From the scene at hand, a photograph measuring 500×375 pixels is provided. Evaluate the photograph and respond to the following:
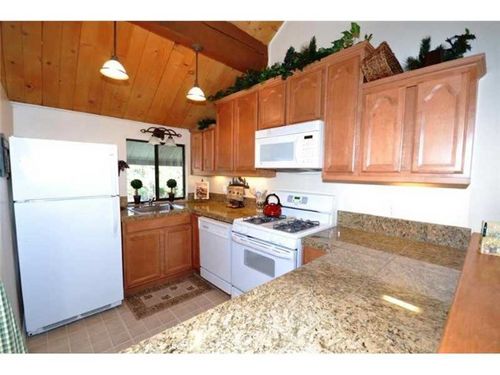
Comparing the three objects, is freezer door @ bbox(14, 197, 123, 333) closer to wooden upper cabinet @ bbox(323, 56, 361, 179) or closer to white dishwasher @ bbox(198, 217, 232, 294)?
white dishwasher @ bbox(198, 217, 232, 294)

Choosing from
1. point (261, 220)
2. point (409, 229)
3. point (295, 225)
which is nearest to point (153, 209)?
point (261, 220)

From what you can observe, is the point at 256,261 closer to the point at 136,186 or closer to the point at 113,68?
the point at 113,68

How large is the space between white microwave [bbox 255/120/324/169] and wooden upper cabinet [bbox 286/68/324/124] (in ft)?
0.38

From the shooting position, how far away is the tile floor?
1.76 meters

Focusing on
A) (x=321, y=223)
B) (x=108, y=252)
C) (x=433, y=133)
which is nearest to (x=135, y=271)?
(x=108, y=252)

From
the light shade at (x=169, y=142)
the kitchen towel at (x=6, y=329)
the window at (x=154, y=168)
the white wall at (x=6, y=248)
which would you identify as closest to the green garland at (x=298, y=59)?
the light shade at (x=169, y=142)

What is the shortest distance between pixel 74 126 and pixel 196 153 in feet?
5.08

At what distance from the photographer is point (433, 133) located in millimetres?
1327

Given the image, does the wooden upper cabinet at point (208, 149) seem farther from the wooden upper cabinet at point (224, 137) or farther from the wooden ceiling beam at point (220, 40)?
the wooden ceiling beam at point (220, 40)

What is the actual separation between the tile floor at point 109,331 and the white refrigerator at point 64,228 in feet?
0.32

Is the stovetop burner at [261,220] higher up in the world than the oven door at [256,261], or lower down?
higher up

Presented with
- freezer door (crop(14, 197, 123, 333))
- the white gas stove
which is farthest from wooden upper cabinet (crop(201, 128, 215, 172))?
freezer door (crop(14, 197, 123, 333))

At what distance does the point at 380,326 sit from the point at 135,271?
8.24ft

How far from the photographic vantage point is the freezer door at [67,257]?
179cm
